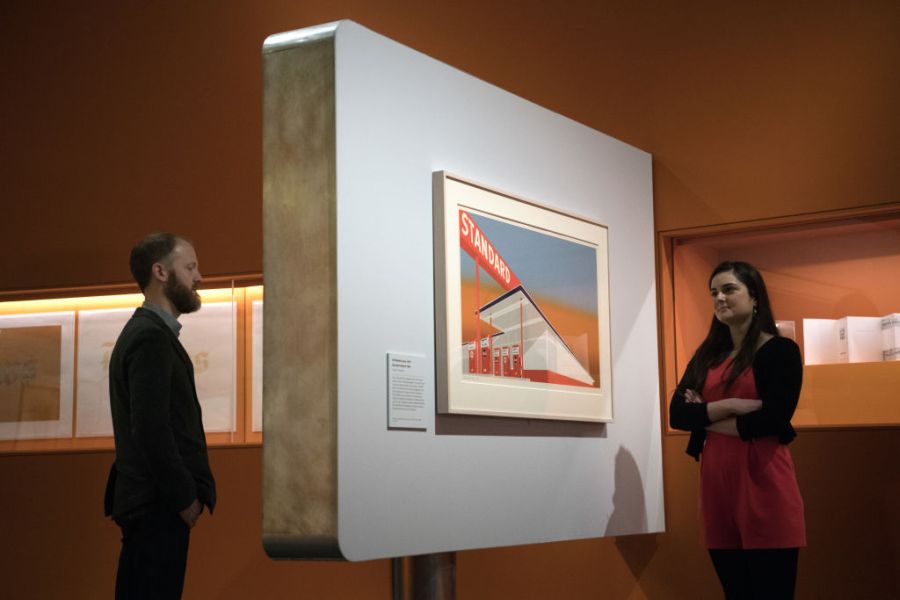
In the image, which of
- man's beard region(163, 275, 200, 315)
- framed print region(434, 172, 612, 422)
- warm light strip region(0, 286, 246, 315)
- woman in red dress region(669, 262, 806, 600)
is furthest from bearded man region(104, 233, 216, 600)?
warm light strip region(0, 286, 246, 315)

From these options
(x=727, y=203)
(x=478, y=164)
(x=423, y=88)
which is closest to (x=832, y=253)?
(x=727, y=203)

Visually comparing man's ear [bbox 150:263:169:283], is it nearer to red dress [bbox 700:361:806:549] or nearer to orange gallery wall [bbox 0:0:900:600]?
orange gallery wall [bbox 0:0:900:600]

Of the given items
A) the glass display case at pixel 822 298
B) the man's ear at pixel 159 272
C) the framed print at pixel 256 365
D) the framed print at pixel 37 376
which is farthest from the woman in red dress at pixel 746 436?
the framed print at pixel 37 376

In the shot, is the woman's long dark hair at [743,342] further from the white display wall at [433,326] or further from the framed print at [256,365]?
the framed print at [256,365]

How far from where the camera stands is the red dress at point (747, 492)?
414cm

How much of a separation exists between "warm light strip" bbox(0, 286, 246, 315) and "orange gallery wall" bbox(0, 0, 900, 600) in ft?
0.38

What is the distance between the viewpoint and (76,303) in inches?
252

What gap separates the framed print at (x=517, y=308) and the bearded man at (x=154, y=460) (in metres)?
0.85

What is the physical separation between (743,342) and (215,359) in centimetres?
283

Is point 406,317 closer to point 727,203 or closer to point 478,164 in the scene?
point 478,164

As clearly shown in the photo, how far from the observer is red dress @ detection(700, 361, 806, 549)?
4145 mm

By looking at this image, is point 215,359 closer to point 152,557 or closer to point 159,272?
point 159,272

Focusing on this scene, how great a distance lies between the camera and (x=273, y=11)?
6.17m

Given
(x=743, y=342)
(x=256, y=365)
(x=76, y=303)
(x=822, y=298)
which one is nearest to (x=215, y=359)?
(x=256, y=365)
